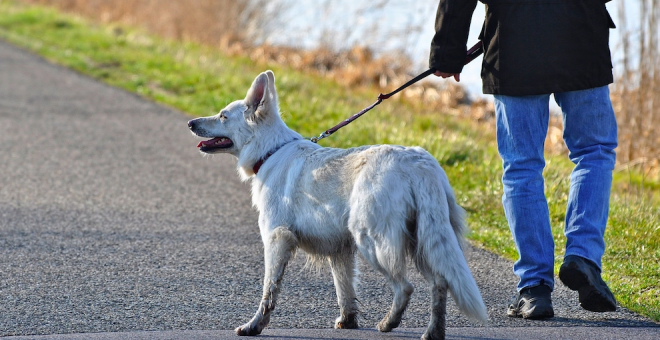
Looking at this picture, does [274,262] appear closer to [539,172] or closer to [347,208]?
[347,208]

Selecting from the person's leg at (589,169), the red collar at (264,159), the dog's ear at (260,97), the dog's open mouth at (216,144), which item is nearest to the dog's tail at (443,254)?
the person's leg at (589,169)

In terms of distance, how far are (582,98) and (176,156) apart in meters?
5.55

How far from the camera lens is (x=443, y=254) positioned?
12.2ft

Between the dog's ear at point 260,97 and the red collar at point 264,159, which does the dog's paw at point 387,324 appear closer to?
the red collar at point 264,159

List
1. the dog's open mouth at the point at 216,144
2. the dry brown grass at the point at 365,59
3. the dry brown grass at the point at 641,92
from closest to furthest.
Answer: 1. the dog's open mouth at the point at 216,144
2. the dry brown grass at the point at 641,92
3. the dry brown grass at the point at 365,59

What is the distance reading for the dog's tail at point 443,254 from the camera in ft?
12.1

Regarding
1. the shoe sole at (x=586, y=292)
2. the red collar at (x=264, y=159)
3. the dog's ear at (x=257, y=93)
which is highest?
the dog's ear at (x=257, y=93)

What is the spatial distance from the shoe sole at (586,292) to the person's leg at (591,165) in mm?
165

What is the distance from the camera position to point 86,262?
17.7 ft

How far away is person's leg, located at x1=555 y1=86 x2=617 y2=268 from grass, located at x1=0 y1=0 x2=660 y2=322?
0.59m

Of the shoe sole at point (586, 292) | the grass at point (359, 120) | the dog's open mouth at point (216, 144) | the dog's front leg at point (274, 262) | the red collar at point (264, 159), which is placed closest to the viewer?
the shoe sole at point (586, 292)

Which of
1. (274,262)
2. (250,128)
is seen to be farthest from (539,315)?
(250,128)

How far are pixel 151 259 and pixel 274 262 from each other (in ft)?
5.30

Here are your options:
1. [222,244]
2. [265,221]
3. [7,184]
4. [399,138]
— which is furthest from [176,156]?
[265,221]
